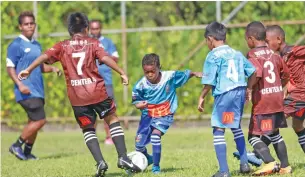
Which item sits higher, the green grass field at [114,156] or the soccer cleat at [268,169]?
the soccer cleat at [268,169]

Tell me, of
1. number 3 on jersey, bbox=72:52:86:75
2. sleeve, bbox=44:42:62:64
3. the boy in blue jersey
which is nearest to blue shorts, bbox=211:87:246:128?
the boy in blue jersey

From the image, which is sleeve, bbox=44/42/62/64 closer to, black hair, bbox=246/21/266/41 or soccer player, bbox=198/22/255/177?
soccer player, bbox=198/22/255/177

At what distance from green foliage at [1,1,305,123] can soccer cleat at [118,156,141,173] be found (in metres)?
8.16

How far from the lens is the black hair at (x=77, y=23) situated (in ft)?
32.4

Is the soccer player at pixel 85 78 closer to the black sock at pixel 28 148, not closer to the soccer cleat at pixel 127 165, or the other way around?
the soccer cleat at pixel 127 165

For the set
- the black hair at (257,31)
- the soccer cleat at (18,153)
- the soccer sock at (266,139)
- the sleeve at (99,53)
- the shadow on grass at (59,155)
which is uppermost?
the black hair at (257,31)

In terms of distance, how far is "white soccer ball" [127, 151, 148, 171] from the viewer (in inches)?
389

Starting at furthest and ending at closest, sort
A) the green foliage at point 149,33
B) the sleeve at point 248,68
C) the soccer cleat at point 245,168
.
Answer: the green foliage at point 149,33, the soccer cleat at point 245,168, the sleeve at point 248,68

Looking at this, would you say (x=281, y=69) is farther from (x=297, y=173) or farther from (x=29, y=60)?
(x=29, y=60)

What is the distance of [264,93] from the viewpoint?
9562 millimetres

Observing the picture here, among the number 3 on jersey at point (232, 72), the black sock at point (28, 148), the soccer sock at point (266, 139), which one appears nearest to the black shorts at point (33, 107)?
the black sock at point (28, 148)

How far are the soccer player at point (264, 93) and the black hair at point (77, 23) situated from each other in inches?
77.1

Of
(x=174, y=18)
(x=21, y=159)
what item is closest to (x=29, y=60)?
(x=21, y=159)

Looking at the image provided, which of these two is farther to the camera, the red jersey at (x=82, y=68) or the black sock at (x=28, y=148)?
the black sock at (x=28, y=148)
